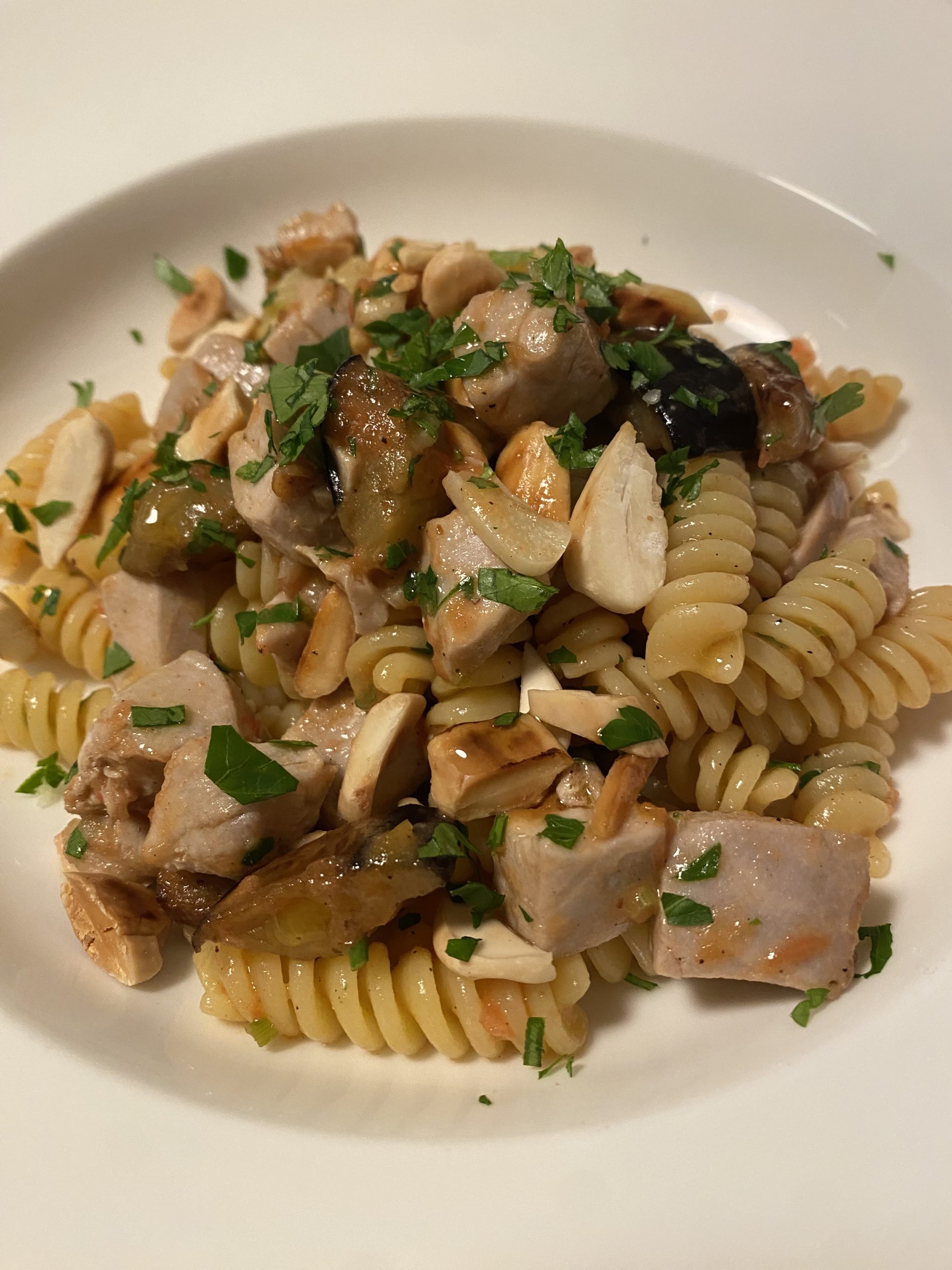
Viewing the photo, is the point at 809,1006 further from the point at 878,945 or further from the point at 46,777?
the point at 46,777

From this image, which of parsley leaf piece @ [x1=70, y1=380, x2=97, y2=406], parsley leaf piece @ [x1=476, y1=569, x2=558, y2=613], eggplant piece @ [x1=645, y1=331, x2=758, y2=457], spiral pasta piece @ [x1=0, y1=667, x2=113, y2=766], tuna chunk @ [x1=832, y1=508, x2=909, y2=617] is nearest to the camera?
parsley leaf piece @ [x1=476, y1=569, x2=558, y2=613]

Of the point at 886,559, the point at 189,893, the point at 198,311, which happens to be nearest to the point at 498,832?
the point at 189,893

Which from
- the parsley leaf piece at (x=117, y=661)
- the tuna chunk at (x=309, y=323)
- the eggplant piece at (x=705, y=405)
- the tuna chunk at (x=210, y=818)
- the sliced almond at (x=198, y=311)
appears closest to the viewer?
the tuna chunk at (x=210, y=818)

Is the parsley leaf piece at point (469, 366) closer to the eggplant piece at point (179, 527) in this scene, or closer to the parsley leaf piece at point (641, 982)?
the eggplant piece at point (179, 527)

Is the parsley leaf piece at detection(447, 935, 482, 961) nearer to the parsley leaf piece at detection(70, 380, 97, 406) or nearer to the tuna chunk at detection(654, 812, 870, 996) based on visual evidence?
the tuna chunk at detection(654, 812, 870, 996)

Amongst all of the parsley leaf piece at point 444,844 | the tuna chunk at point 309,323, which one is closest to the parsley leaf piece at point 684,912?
the parsley leaf piece at point 444,844

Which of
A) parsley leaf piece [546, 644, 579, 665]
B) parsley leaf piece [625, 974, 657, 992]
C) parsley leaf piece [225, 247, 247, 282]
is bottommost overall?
parsley leaf piece [625, 974, 657, 992]

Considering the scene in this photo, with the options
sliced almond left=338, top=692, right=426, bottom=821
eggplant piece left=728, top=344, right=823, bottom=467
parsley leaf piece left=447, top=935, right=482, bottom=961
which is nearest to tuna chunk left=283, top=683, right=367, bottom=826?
sliced almond left=338, top=692, right=426, bottom=821

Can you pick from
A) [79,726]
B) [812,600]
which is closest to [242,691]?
[79,726]
